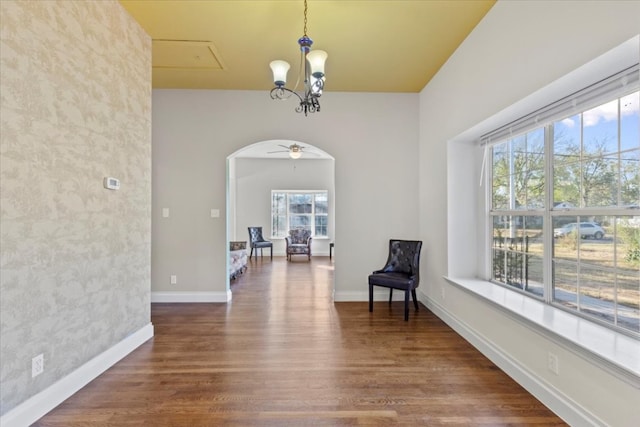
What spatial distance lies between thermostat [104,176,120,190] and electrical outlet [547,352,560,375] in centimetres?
340

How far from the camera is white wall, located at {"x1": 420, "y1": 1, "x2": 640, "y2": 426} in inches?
61.9

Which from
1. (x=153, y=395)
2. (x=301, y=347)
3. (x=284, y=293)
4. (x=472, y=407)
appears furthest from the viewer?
(x=284, y=293)

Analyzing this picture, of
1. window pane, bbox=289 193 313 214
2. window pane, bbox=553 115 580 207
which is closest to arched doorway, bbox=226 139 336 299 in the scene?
window pane, bbox=289 193 313 214

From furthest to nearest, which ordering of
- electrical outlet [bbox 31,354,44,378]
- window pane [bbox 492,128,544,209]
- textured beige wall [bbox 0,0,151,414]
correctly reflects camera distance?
window pane [bbox 492,128,544,209] → electrical outlet [bbox 31,354,44,378] → textured beige wall [bbox 0,0,151,414]

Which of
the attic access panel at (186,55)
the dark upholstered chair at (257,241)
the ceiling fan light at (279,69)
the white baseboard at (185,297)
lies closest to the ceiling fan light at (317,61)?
the ceiling fan light at (279,69)

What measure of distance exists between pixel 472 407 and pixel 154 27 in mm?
4017

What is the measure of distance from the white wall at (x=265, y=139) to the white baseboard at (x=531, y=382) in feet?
5.22

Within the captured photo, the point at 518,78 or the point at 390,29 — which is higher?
the point at 390,29

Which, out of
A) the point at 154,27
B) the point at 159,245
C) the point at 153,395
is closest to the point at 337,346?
the point at 153,395

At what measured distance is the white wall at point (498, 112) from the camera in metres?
1.57

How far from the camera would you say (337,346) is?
2.81 meters

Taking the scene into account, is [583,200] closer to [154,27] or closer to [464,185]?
[464,185]

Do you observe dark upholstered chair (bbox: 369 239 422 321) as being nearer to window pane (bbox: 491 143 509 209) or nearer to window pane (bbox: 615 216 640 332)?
window pane (bbox: 491 143 509 209)

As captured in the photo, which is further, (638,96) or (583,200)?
(583,200)
